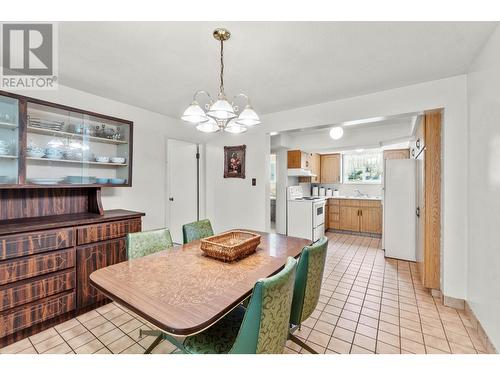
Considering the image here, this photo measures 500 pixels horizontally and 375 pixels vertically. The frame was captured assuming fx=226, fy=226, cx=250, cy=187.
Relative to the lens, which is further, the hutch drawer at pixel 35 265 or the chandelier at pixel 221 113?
the hutch drawer at pixel 35 265

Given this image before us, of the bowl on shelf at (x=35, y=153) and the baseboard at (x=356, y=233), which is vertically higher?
the bowl on shelf at (x=35, y=153)

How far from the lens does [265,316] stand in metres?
0.96

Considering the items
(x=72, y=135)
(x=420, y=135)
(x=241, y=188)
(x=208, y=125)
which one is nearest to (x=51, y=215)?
(x=72, y=135)

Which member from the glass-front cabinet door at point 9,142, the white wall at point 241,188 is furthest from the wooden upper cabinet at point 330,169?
the glass-front cabinet door at point 9,142

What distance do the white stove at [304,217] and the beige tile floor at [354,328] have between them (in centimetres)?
164

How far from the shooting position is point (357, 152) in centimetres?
617

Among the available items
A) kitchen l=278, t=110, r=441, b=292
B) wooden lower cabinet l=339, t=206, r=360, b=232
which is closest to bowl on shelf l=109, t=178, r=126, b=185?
kitchen l=278, t=110, r=441, b=292

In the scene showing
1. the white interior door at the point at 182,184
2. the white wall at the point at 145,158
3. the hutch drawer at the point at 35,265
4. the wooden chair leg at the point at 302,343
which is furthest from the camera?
the white interior door at the point at 182,184

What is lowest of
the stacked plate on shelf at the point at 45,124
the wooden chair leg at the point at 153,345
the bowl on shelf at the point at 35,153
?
the wooden chair leg at the point at 153,345

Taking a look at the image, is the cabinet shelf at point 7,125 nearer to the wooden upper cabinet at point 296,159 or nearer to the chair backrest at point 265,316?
the chair backrest at point 265,316

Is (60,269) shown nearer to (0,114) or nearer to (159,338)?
(159,338)

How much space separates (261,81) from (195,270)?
2.02m

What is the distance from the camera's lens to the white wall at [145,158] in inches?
115

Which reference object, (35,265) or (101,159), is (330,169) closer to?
(101,159)
